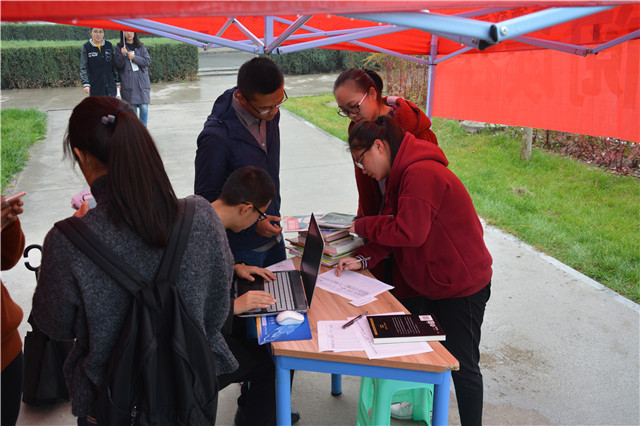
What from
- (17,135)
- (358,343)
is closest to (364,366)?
(358,343)

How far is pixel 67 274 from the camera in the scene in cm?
150

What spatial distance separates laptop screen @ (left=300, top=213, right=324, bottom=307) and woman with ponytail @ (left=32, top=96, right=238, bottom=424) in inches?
30.6

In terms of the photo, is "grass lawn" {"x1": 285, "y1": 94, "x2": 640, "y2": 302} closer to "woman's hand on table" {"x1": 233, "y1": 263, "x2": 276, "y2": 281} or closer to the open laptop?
the open laptop

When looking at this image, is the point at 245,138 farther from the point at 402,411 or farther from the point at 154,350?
the point at 402,411

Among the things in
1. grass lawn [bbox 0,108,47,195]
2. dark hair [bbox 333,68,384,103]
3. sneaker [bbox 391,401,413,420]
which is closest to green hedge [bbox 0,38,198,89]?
grass lawn [bbox 0,108,47,195]

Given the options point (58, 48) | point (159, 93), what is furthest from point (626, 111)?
point (58, 48)

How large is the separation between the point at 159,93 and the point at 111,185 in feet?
51.0

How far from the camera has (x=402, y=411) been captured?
3.00 meters

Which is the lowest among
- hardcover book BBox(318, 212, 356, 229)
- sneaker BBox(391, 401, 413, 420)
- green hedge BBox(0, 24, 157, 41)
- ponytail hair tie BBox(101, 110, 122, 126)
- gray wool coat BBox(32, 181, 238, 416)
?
sneaker BBox(391, 401, 413, 420)

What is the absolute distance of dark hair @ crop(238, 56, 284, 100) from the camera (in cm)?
267

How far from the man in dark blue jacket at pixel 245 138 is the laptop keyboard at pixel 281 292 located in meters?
0.26

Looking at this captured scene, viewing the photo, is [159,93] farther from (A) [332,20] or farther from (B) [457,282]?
(B) [457,282]

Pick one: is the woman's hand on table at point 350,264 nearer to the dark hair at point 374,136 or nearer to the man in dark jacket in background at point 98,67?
the dark hair at point 374,136

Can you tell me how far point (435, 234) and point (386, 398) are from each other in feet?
2.40
